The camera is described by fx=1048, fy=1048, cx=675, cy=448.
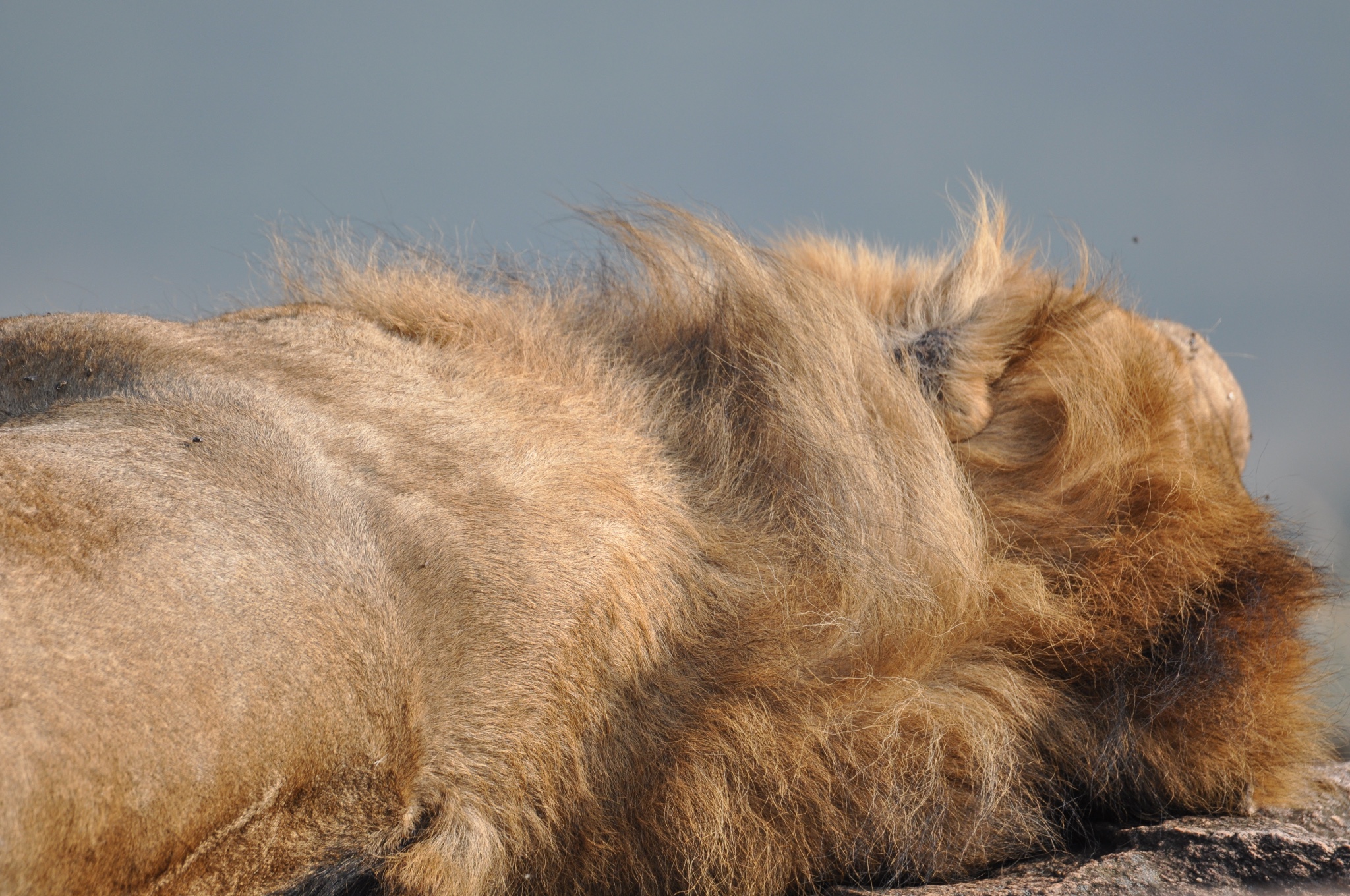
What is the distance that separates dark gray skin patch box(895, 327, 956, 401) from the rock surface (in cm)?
97

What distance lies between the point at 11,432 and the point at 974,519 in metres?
1.66

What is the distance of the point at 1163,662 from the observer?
2014mm

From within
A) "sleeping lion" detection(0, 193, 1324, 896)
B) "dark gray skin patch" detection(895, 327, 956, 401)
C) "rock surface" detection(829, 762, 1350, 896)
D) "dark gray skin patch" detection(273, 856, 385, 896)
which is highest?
"dark gray skin patch" detection(895, 327, 956, 401)

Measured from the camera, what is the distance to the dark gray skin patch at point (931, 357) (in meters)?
2.35

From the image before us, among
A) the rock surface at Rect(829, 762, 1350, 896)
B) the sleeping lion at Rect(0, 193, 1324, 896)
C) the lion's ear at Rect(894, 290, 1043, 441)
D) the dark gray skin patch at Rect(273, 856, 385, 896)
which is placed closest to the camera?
the sleeping lion at Rect(0, 193, 1324, 896)

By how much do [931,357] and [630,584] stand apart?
996 millimetres

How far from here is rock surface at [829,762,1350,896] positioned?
1.63 meters

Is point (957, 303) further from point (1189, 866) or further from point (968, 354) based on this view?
point (1189, 866)

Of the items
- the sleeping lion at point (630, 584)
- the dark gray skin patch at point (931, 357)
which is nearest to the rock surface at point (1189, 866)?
the sleeping lion at point (630, 584)

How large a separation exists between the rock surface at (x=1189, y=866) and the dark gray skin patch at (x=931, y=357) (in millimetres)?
970

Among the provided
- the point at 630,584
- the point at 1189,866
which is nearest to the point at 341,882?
the point at 630,584

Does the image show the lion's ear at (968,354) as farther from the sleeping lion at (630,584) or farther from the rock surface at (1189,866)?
the rock surface at (1189,866)

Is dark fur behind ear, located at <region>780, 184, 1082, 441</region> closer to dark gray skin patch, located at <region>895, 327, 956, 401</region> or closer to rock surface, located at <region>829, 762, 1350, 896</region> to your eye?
dark gray skin patch, located at <region>895, 327, 956, 401</region>

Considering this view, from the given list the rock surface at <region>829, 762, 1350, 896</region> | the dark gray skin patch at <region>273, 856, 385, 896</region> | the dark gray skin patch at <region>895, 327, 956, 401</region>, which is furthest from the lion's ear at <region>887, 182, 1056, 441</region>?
the dark gray skin patch at <region>273, 856, 385, 896</region>
